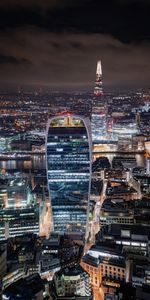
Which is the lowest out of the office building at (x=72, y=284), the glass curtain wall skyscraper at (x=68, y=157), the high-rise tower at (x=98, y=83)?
the office building at (x=72, y=284)

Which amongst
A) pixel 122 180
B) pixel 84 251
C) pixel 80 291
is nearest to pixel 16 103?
pixel 122 180

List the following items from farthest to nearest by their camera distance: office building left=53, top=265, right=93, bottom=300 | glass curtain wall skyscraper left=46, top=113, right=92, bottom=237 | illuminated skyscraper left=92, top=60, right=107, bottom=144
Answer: illuminated skyscraper left=92, top=60, right=107, bottom=144, glass curtain wall skyscraper left=46, top=113, right=92, bottom=237, office building left=53, top=265, right=93, bottom=300

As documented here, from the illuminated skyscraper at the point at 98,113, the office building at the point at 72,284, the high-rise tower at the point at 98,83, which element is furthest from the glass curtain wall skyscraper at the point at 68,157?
the high-rise tower at the point at 98,83

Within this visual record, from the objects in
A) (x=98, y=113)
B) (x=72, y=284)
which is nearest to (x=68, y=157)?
(x=72, y=284)

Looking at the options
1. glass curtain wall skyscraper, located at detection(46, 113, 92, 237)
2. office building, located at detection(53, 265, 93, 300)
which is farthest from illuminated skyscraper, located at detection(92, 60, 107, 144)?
office building, located at detection(53, 265, 93, 300)

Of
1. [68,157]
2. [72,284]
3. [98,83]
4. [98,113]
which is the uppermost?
[98,83]

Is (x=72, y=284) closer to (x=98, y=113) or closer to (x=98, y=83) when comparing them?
(x=98, y=113)

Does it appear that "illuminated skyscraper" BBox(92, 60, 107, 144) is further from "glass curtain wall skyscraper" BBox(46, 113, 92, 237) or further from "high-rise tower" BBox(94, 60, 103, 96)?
"glass curtain wall skyscraper" BBox(46, 113, 92, 237)

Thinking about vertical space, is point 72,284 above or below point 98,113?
below

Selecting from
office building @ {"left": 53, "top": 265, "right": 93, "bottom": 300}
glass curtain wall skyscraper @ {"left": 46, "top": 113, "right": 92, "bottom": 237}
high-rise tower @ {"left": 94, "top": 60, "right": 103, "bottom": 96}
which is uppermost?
high-rise tower @ {"left": 94, "top": 60, "right": 103, "bottom": 96}

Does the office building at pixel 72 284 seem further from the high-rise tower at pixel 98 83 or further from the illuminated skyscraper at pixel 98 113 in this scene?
the high-rise tower at pixel 98 83
